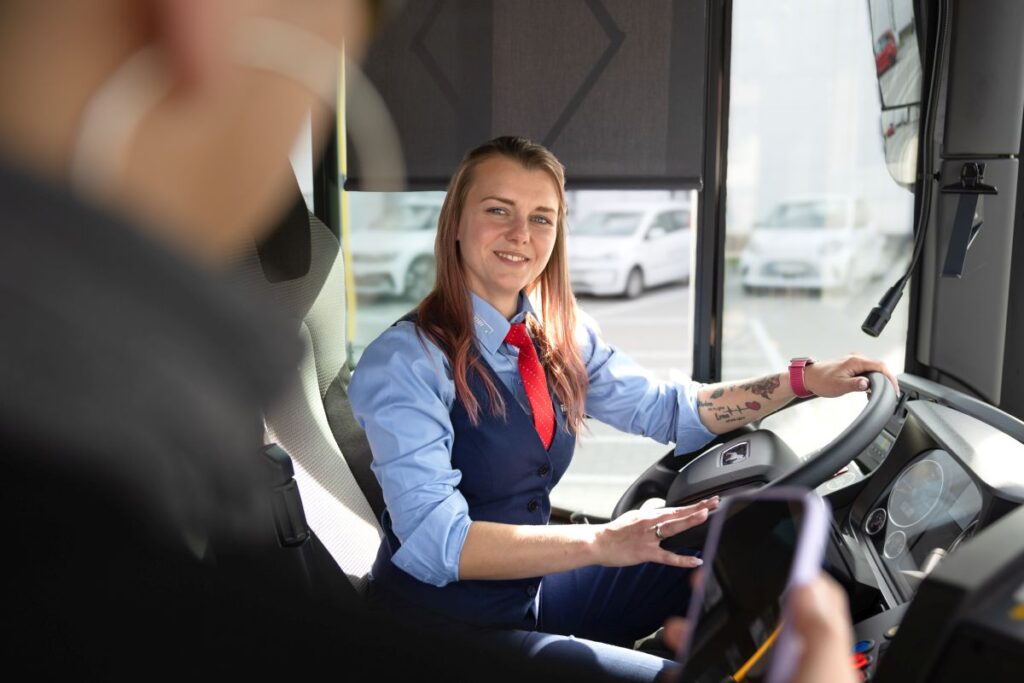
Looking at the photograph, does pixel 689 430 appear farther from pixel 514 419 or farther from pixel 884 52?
pixel 884 52

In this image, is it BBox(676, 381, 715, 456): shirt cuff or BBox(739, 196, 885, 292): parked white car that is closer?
BBox(676, 381, 715, 456): shirt cuff

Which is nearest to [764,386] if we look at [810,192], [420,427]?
[420,427]

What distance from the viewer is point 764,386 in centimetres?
170

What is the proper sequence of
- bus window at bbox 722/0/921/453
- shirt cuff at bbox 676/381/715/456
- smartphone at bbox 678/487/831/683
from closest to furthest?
smartphone at bbox 678/487/831/683 < shirt cuff at bbox 676/381/715/456 < bus window at bbox 722/0/921/453

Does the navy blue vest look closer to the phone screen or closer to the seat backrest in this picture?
the seat backrest

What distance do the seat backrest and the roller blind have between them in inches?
18.0

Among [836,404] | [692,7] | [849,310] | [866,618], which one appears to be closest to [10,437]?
[866,618]

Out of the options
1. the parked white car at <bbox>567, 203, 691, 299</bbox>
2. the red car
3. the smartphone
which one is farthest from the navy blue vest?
the parked white car at <bbox>567, 203, 691, 299</bbox>

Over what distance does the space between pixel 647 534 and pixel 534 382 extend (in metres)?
0.44

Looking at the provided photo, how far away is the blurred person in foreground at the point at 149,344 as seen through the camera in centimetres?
30

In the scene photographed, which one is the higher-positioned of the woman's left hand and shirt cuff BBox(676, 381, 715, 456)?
the woman's left hand

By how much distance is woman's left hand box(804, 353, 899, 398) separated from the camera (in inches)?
60.8

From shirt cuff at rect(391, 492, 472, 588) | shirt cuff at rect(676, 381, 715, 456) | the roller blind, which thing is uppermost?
the roller blind

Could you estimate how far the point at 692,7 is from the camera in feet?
6.95
